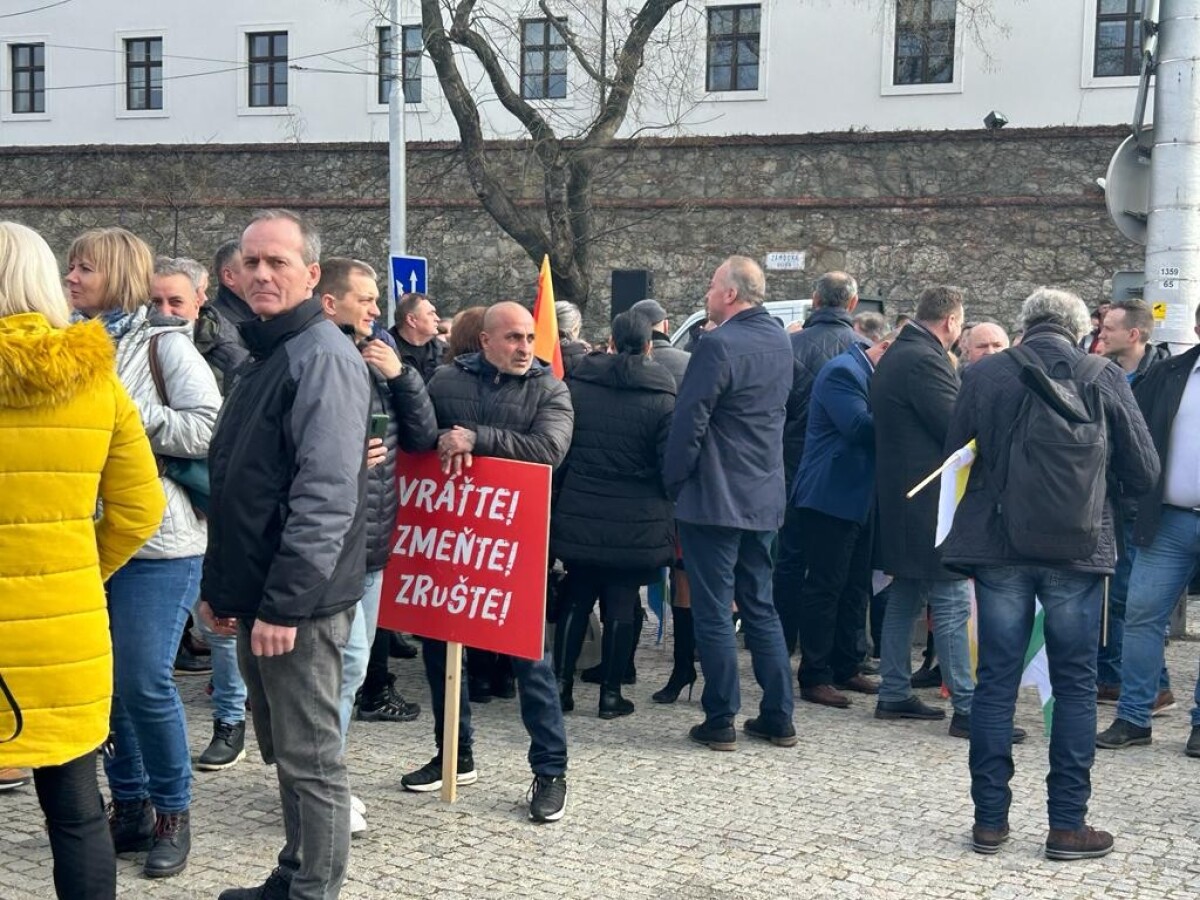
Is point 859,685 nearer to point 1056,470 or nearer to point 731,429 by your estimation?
point 731,429

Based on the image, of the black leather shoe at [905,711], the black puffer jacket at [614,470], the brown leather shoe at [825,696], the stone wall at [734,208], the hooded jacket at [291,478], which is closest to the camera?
the hooded jacket at [291,478]

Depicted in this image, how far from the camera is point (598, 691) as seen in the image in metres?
7.77

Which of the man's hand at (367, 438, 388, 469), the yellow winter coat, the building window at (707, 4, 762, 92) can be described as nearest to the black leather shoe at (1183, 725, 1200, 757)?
the man's hand at (367, 438, 388, 469)

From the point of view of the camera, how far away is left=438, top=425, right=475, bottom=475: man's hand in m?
5.54

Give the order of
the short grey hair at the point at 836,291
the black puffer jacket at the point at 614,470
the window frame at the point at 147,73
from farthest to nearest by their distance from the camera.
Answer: the window frame at the point at 147,73
the short grey hair at the point at 836,291
the black puffer jacket at the point at 614,470

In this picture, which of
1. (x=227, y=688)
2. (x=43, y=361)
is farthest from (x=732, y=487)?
(x=43, y=361)

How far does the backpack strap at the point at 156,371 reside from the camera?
4973 mm

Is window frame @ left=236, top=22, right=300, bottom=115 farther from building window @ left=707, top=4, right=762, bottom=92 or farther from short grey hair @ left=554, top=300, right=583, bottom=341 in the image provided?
short grey hair @ left=554, top=300, right=583, bottom=341

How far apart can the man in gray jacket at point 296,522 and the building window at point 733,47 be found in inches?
1120

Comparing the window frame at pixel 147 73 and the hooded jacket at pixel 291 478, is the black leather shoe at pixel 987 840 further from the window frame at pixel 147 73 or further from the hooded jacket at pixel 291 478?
the window frame at pixel 147 73

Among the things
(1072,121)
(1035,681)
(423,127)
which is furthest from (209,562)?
(423,127)

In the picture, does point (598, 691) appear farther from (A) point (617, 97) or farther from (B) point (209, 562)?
(A) point (617, 97)

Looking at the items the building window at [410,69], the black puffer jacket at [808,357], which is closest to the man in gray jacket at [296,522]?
the black puffer jacket at [808,357]

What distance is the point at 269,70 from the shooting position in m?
36.4
